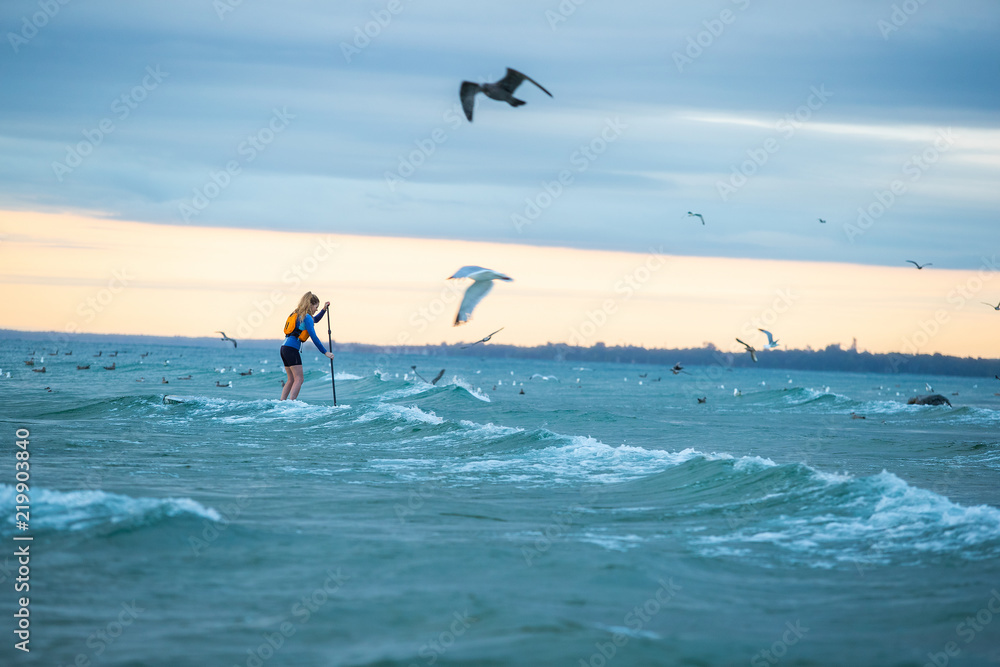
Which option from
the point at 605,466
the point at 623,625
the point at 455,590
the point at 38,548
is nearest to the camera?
the point at 623,625

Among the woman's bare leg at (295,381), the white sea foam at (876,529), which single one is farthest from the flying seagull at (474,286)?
the woman's bare leg at (295,381)

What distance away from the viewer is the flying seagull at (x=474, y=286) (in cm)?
1247

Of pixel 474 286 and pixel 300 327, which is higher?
pixel 474 286

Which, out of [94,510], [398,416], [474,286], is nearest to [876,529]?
[474,286]

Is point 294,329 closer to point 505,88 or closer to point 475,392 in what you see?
point 505,88

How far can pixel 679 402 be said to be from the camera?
42469 millimetres

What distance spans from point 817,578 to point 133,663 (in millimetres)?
5102

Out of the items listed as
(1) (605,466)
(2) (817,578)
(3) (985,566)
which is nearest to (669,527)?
(2) (817,578)

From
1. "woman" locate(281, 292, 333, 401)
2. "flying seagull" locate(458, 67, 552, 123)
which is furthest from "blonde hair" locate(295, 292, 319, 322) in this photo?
"flying seagull" locate(458, 67, 552, 123)

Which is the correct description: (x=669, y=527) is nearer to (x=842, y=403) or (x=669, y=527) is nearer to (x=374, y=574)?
(x=374, y=574)

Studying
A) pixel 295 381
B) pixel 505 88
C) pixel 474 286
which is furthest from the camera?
pixel 295 381

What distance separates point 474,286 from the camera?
1279 cm

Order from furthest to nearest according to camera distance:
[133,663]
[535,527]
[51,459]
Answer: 1. [51,459]
2. [535,527]
3. [133,663]

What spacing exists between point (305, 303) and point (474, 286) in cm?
580
